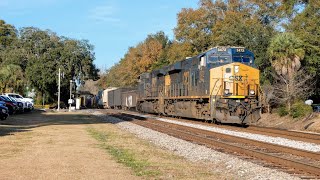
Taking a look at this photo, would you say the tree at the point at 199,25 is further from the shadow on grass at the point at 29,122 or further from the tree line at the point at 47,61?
the shadow on grass at the point at 29,122

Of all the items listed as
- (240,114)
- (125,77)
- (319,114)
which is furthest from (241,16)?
(125,77)

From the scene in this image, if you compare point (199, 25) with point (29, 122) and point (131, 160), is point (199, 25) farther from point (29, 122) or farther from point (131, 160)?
point (131, 160)

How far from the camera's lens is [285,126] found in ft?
91.2

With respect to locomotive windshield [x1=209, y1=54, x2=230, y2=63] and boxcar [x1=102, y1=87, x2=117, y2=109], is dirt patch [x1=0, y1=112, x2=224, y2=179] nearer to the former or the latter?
locomotive windshield [x1=209, y1=54, x2=230, y2=63]

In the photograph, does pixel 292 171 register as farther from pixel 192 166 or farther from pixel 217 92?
pixel 217 92

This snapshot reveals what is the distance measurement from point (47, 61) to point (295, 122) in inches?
2141

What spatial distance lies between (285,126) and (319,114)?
223 cm

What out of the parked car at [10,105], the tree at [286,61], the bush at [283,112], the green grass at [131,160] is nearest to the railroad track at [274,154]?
the green grass at [131,160]

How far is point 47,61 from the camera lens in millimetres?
74188

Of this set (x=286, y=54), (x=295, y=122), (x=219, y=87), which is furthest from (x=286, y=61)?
(x=219, y=87)

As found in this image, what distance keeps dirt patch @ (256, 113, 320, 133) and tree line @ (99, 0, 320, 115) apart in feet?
3.90

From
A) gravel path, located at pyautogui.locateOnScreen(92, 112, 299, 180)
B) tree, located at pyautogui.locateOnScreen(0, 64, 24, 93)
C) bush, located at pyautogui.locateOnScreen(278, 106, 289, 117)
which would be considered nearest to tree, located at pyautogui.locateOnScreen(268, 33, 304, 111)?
bush, located at pyautogui.locateOnScreen(278, 106, 289, 117)

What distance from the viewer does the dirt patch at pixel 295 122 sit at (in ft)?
82.8

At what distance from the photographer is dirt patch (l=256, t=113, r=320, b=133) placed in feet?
82.8
